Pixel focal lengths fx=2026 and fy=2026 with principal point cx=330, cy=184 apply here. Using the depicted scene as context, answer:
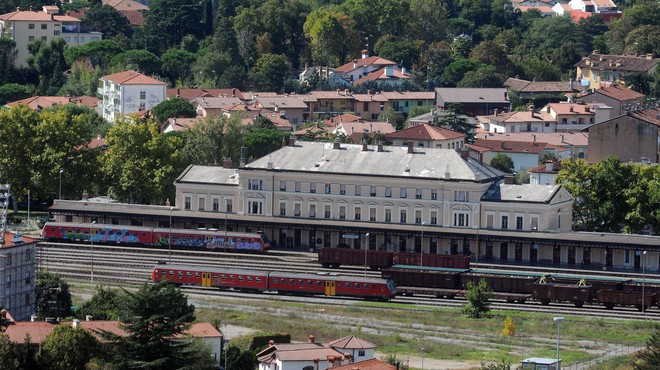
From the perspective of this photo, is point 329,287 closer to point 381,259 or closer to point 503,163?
point 381,259

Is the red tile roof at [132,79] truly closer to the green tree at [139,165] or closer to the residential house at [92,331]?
the green tree at [139,165]

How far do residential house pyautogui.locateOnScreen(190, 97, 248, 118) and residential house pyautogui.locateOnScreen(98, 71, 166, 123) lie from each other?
3926 mm

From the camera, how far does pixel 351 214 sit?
130 m

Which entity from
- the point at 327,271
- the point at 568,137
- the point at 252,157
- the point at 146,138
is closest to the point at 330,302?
the point at 327,271

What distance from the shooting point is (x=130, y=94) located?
607ft

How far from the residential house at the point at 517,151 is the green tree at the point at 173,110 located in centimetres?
2711

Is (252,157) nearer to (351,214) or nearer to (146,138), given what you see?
(146,138)

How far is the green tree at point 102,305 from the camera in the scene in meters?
102

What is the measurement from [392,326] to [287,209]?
2501 cm

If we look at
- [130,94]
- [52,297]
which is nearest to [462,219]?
[52,297]

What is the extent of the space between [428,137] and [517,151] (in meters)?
8.57

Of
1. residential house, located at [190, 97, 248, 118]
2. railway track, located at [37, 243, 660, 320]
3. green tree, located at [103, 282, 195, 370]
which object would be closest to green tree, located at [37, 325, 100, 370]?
green tree, located at [103, 282, 195, 370]

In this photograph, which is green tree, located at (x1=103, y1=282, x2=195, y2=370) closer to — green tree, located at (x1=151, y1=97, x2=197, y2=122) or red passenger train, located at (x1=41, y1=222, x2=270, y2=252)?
red passenger train, located at (x1=41, y1=222, x2=270, y2=252)

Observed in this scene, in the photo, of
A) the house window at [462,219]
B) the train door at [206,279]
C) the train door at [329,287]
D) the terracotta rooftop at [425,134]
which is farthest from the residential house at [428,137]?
the train door at [329,287]
